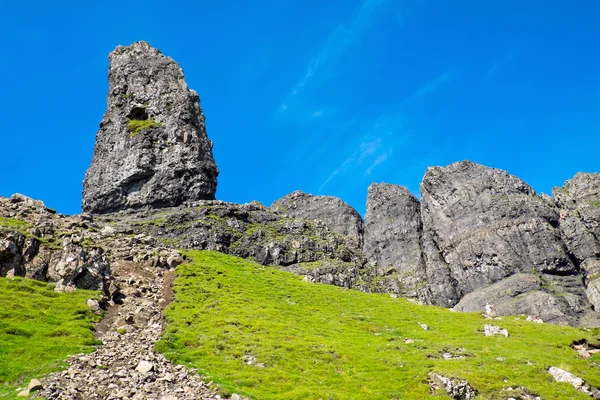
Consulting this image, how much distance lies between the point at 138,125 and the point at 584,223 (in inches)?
5306

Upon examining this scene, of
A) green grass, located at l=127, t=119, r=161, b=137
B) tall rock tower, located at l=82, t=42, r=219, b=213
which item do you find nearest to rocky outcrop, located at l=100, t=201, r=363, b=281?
tall rock tower, located at l=82, t=42, r=219, b=213

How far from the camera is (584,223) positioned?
14750 cm

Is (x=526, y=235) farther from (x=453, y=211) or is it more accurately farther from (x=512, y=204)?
(x=453, y=211)

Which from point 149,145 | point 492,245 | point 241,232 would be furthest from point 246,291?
point 492,245

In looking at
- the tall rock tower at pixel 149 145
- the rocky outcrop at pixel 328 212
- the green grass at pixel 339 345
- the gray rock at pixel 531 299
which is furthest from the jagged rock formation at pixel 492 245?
the green grass at pixel 339 345

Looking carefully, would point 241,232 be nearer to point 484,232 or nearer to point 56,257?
point 56,257

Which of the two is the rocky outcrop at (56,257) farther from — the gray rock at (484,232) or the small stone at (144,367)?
the gray rock at (484,232)

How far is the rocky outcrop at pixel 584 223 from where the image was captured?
13562 centimetres

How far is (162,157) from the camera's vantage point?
423 ft

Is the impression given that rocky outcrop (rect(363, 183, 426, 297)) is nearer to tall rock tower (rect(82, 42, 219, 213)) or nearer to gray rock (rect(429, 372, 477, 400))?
tall rock tower (rect(82, 42, 219, 213))

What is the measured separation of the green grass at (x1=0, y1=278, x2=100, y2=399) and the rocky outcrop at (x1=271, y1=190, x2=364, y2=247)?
135 m

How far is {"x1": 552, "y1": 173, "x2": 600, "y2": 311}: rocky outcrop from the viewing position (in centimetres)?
13562

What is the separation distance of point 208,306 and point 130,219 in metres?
66.7

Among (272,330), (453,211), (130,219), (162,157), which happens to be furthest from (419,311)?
(453,211)
